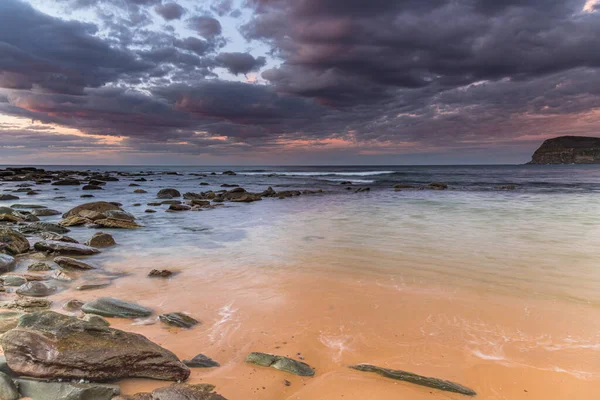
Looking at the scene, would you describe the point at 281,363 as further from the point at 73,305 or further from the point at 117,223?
the point at 117,223

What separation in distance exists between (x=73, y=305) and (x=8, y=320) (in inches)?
40.0

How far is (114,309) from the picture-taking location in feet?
15.6

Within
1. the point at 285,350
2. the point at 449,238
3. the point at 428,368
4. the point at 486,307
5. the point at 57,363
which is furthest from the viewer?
the point at 449,238

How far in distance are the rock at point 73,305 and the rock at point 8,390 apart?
7.27ft

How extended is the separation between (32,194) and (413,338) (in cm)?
2979

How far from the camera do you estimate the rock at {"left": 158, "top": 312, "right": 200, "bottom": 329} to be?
14.6 ft

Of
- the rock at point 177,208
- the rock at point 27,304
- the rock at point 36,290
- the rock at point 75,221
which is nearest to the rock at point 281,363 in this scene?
the rock at point 27,304

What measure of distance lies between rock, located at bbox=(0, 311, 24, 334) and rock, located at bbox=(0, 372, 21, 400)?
1.30 meters

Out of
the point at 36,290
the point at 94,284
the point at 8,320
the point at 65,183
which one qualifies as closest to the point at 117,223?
the point at 94,284

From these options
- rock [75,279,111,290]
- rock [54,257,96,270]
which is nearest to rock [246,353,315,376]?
rock [75,279,111,290]

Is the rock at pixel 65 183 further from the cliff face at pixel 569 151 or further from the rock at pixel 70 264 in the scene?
the cliff face at pixel 569 151

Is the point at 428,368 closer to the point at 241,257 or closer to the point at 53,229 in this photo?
the point at 241,257

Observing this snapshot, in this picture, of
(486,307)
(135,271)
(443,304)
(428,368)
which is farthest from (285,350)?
(135,271)

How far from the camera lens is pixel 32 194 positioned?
25.0 meters
